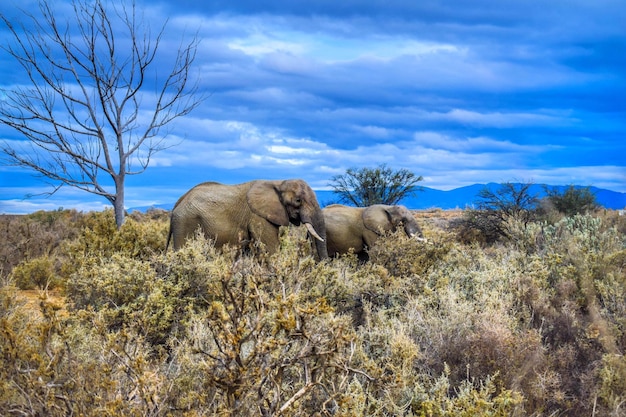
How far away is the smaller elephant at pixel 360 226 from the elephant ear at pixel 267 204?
2.63 metres

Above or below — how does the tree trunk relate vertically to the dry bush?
above

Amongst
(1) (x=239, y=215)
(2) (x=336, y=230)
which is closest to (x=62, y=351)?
(1) (x=239, y=215)

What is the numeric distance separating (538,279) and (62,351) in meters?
5.73

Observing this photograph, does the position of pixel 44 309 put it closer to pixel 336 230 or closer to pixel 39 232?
pixel 336 230

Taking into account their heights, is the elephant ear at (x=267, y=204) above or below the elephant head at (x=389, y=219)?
above

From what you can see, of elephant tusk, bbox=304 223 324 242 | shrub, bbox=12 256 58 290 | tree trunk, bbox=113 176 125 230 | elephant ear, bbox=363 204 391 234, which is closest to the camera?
elephant tusk, bbox=304 223 324 242

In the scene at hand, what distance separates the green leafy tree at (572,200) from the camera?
2622 centimetres

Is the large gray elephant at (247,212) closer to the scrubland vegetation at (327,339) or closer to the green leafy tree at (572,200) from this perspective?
the scrubland vegetation at (327,339)

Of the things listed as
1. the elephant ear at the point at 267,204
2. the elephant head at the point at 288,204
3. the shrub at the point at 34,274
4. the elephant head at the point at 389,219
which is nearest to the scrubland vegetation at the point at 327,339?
the elephant head at the point at 288,204

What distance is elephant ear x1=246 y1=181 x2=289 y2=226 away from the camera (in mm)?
11672

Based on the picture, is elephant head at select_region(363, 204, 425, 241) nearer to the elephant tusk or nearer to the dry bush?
the elephant tusk

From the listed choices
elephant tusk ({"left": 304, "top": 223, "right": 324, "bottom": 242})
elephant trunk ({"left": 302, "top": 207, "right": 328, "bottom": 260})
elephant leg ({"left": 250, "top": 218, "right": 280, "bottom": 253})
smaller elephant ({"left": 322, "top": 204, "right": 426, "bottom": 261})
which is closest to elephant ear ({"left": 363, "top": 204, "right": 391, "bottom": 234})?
smaller elephant ({"left": 322, "top": 204, "right": 426, "bottom": 261})

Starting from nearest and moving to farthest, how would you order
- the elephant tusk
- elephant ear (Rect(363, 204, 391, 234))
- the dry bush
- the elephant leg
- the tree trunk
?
the elephant leg → the elephant tusk → the dry bush → elephant ear (Rect(363, 204, 391, 234)) → the tree trunk

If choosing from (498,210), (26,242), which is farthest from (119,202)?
(498,210)
